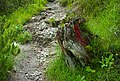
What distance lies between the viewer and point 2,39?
5.60 meters

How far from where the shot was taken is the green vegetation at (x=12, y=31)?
18.4 feet

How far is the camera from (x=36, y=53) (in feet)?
23.7

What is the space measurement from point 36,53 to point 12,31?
0.99m

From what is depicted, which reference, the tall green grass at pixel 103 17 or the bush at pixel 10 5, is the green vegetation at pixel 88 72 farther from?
the bush at pixel 10 5

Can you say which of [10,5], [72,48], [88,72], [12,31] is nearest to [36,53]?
[12,31]

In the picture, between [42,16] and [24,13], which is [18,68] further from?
[24,13]

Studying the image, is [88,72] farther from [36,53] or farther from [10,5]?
[10,5]

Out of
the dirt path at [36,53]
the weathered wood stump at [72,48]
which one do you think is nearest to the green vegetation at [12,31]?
the dirt path at [36,53]

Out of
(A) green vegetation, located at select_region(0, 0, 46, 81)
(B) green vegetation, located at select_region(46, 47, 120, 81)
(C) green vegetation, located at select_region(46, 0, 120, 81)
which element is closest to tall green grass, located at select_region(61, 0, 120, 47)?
(C) green vegetation, located at select_region(46, 0, 120, 81)

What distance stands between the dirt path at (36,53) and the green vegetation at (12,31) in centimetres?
28

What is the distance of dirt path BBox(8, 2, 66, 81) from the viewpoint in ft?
19.9

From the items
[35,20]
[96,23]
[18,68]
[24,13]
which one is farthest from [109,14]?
A: [24,13]

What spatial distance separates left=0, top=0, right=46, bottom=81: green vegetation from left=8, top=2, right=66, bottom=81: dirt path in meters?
0.28

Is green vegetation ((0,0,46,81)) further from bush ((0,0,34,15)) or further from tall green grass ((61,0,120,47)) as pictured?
tall green grass ((61,0,120,47))
